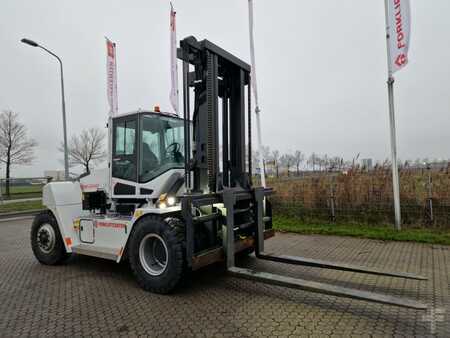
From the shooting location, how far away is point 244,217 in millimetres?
5160

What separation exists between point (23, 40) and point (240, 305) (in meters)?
14.4

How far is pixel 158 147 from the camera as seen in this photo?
16.9 ft

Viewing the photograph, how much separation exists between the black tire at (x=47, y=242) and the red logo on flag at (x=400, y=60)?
8699 millimetres

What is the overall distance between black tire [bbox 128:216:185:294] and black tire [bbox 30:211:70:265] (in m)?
2.18

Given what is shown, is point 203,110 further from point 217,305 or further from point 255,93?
point 255,93

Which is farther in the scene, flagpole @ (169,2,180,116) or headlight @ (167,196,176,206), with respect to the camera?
flagpole @ (169,2,180,116)

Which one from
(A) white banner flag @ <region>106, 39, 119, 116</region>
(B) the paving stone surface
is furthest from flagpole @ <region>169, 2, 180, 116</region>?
(B) the paving stone surface

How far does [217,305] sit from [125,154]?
2858 mm

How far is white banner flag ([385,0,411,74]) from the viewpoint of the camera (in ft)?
25.0

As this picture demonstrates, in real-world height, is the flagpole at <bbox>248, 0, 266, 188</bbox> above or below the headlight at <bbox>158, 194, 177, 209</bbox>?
above

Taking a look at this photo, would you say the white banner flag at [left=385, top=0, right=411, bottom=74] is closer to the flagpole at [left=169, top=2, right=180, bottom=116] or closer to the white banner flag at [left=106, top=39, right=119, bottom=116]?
the flagpole at [left=169, top=2, right=180, bottom=116]

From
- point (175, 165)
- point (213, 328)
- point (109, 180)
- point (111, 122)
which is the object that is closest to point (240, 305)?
point (213, 328)

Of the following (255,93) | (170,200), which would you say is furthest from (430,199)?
(170,200)

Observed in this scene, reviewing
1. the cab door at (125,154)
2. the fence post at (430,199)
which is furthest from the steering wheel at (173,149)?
the fence post at (430,199)
